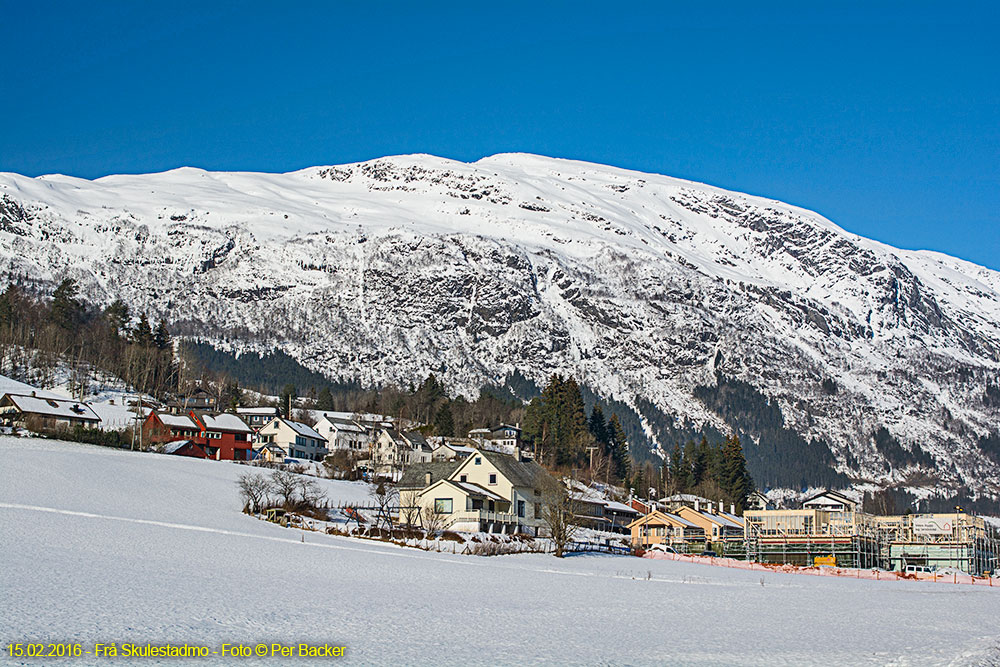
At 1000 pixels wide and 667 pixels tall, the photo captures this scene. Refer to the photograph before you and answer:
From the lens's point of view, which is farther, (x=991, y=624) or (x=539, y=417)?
(x=539, y=417)

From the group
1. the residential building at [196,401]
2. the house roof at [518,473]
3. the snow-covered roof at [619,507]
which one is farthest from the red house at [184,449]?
the snow-covered roof at [619,507]

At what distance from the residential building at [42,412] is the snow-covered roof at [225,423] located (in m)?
14.3

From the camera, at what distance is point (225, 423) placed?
12850 cm

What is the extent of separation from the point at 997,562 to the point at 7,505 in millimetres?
88463

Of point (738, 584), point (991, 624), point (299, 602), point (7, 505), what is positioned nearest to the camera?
point (299, 602)

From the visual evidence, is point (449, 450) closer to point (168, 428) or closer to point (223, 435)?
point (223, 435)

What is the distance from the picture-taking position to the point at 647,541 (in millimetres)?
98125

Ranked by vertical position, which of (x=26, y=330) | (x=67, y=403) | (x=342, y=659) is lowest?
(x=342, y=659)

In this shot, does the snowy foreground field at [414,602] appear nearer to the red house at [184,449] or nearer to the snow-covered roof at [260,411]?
the red house at [184,449]

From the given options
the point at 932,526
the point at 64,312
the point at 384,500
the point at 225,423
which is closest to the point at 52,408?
the point at 225,423

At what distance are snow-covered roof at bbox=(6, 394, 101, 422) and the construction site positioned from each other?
68798 millimetres

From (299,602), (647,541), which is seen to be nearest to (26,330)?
(647,541)

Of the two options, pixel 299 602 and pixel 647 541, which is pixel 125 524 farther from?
pixel 647 541

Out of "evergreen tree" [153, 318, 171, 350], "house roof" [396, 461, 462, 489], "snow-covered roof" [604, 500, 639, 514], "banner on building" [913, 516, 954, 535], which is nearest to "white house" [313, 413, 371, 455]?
"evergreen tree" [153, 318, 171, 350]
